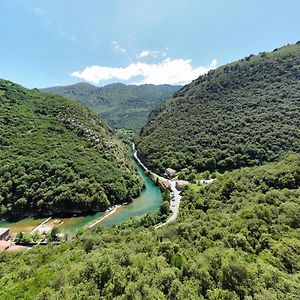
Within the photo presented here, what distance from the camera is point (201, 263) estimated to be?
91.2ft

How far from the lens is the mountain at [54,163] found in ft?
236

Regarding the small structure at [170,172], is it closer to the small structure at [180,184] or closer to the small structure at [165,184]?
the small structure at [165,184]

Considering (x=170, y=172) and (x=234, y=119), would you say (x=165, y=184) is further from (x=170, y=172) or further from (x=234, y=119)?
(x=234, y=119)

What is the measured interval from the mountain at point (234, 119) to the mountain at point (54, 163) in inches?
989

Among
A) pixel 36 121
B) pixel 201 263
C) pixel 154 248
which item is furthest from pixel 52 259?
pixel 36 121

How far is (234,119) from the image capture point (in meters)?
→ 119

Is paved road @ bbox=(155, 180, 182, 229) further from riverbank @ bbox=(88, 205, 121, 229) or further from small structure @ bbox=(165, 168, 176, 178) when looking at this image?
riverbank @ bbox=(88, 205, 121, 229)

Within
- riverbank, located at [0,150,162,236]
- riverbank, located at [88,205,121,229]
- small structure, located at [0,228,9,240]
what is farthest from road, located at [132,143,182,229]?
small structure, located at [0,228,9,240]

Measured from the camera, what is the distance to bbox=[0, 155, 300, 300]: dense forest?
79.9ft

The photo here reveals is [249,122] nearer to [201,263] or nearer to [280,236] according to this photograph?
[280,236]

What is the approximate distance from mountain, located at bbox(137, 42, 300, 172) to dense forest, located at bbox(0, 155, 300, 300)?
175 ft

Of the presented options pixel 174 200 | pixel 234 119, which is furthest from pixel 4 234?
pixel 234 119

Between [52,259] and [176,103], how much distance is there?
12345 centimetres

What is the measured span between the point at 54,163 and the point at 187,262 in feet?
205
